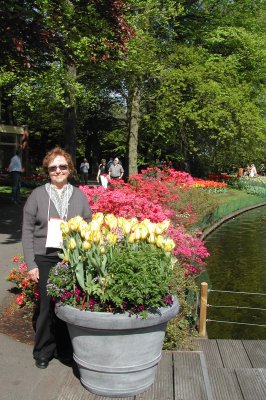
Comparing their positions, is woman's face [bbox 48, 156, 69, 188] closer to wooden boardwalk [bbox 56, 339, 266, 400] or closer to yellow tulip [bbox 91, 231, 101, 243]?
yellow tulip [bbox 91, 231, 101, 243]

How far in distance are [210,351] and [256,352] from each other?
508 millimetres

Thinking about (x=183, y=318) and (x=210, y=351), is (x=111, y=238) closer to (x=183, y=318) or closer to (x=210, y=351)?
(x=183, y=318)

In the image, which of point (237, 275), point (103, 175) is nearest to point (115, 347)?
point (237, 275)

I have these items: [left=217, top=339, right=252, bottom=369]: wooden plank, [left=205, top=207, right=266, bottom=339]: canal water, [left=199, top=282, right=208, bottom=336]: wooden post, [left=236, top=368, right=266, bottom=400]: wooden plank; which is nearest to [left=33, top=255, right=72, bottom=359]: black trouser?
[left=236, top=368, right=266, bottom=400]: wooden plank

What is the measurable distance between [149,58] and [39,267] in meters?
20.0

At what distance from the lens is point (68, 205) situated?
14.2ft

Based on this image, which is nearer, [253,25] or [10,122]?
[253,25]

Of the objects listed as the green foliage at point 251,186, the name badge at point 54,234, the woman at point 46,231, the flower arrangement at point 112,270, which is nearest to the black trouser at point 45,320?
the woman at point 46,231

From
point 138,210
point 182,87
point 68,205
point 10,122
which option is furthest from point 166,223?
point 10,122

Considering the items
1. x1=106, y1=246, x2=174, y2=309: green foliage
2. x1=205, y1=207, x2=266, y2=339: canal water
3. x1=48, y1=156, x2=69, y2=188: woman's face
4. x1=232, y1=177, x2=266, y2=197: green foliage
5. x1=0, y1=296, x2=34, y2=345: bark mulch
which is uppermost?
x1=48, y1=156, x2=69, y2=188: woman's face

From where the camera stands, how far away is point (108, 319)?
3490 mm

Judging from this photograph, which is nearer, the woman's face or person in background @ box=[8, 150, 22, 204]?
the woman's face

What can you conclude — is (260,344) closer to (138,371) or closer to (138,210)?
(138,371)

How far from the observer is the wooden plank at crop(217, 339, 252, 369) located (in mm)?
4961
